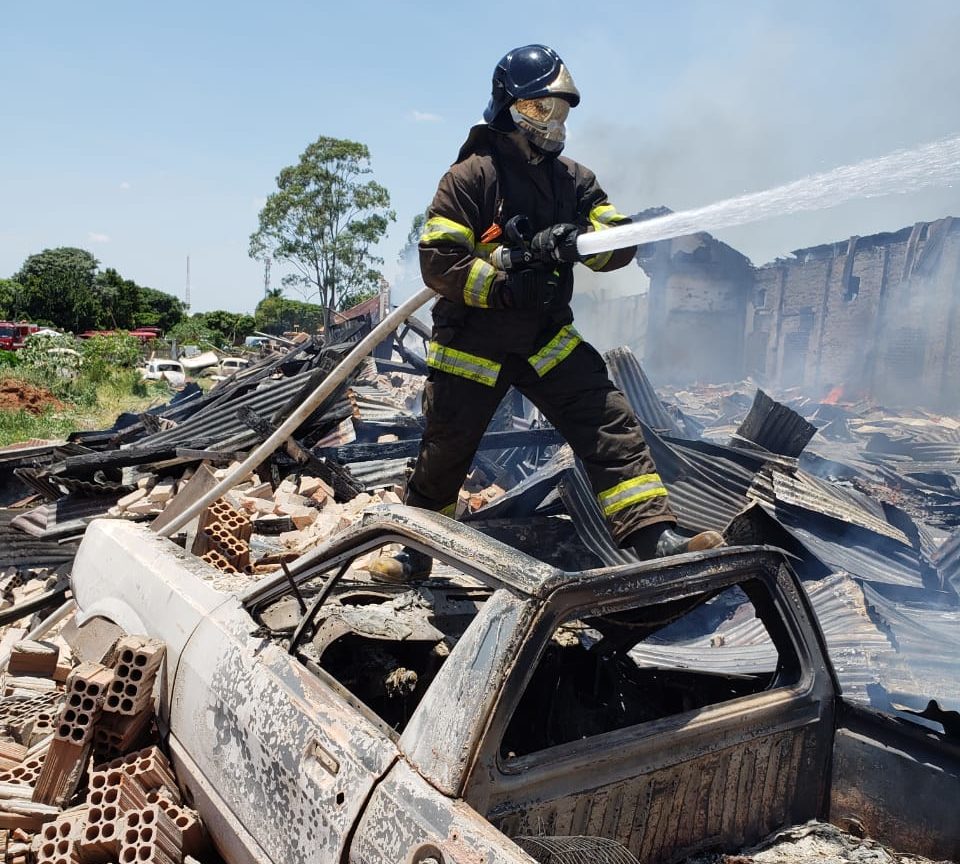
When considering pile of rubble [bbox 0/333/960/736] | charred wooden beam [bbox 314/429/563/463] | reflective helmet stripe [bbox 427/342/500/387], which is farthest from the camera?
charred wooden beam [bbox 314/429/563/463]

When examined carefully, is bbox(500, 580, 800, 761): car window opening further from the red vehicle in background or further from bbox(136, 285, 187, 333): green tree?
bbox(136, 285, 187, 333): green tree

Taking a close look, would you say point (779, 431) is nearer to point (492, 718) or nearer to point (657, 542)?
point (657, 542)

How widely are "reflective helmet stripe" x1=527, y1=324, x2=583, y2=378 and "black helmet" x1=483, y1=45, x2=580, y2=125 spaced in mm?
941

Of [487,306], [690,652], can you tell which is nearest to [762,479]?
[690,652]

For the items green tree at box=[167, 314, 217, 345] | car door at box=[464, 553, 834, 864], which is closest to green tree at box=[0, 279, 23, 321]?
green tree at box=[167, 314, 217, 345]

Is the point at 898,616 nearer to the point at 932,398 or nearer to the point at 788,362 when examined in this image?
the point at 932,398

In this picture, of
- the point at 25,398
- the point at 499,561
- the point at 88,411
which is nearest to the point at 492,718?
the point at 499,561

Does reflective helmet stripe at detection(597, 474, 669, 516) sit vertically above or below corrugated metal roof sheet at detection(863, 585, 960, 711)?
above

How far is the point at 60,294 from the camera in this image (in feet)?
126

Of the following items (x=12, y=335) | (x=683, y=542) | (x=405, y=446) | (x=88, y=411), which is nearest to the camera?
(x=683, y=542)

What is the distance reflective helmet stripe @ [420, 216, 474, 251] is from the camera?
3.21 meters

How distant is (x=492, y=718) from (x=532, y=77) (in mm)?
2521

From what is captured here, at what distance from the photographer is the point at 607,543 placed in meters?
5.00

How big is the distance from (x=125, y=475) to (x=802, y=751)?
571 cm
